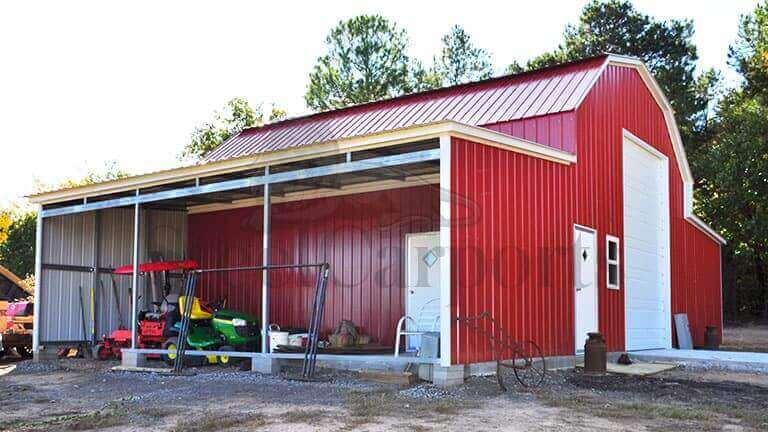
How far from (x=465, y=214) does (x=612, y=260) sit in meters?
4.71

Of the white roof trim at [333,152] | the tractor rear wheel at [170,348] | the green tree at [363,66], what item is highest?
the green tree at [363,66]

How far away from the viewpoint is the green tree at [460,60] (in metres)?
35.6

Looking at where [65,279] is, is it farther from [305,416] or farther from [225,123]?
[225,123]

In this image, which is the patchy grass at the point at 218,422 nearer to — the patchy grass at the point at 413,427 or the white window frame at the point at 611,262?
the patchy grass at the point at 413,427

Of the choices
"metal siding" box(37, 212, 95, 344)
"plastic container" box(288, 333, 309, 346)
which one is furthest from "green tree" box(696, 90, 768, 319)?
"metal siding" box(37, 212, 95, 344)

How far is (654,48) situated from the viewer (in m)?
30.6

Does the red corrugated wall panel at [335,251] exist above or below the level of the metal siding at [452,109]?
below

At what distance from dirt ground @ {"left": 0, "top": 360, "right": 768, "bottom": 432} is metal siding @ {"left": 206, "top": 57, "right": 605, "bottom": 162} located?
3.89 metres

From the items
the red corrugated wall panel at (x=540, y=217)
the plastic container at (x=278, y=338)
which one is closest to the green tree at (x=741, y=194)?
the red corrugated wall panel at (x=540, y=217)

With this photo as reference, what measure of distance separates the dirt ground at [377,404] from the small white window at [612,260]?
2.31 m

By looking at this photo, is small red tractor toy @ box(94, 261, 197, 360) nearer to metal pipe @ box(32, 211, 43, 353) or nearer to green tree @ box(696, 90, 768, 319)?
metal pipe @ box(32, 211, 43, 353)

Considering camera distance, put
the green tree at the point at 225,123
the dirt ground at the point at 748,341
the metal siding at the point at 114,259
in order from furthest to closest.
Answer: the green tree at the point at 225,123
the dirt ground at the point at 748,341
the metal siding at the point at 114,259

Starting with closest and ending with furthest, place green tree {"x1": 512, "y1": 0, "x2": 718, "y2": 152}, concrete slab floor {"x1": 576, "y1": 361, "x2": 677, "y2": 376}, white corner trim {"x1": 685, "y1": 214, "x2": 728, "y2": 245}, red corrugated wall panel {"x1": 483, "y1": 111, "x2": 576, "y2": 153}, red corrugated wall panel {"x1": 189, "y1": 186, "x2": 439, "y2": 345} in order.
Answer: concrete slab floor {"x1": 576, "y1": 361, "x2": 677, "y2": 376}
red corrugated wall panel {"x1": 483, "y1": 111, "x2": 576, "y2": 153}
red corrugated wall panel {"x1": 189, "y1": 186, "x2": 439, "y2": 345}
white corner trim {"x1": 685, "y1": 214, "x2": 728, "y2": 245}
green tree {"x1": 512, "y1": 0, "x2": 718, "y2": 152}

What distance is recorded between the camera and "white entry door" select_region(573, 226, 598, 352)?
1109cm
